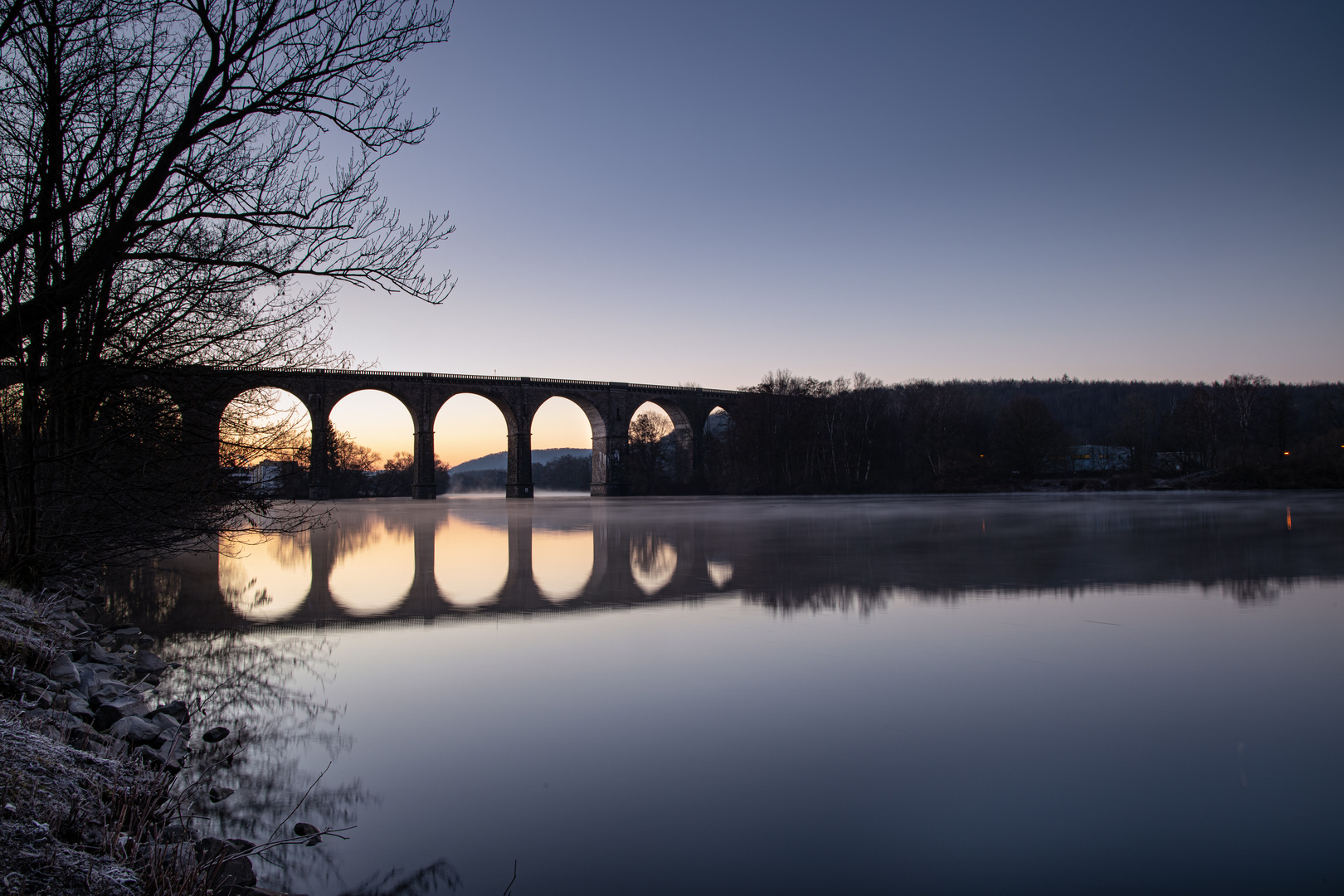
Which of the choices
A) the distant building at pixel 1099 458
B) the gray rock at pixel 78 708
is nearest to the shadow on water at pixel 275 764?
the gray rock at pixel 78 708

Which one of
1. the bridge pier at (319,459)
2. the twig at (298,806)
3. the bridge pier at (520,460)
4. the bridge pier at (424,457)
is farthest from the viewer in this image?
the bridge pier at (520,460)

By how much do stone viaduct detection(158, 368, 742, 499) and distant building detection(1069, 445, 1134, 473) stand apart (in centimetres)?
3206

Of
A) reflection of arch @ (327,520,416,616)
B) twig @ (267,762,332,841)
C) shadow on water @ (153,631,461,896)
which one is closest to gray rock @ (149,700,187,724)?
shadow on water @ (153,631,461,896)

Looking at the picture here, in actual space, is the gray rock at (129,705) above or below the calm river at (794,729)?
above

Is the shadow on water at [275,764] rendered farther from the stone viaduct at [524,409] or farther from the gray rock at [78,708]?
the stone viaduct at [524,409]

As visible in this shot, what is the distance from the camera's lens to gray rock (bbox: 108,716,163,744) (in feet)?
12.0

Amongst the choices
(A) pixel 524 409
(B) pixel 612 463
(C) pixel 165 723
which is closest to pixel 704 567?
(C) pixel 165 723

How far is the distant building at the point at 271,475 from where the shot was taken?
6.09m

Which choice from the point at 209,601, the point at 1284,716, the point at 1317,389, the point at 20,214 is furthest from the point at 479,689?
the point at 1317,389

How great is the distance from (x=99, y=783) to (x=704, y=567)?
8116 millimetres

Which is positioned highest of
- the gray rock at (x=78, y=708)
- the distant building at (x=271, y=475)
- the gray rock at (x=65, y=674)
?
the distant building at (x=271, y=475)

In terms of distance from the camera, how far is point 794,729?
12.7ft

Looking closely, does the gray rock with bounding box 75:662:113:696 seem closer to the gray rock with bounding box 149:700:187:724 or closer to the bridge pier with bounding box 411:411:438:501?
the gray rock with bounding box 149:700:187:724

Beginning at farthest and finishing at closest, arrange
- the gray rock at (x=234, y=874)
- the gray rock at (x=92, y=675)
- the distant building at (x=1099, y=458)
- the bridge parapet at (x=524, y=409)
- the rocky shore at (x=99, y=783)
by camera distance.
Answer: the distant building at (x=1099, y=458) < the bridge parapet at (x=524, y=409) < the gray rock at (x=92, y=675) < the gray rock at (x=234, y=874) < the rocky shore at (x=99, y=783)
